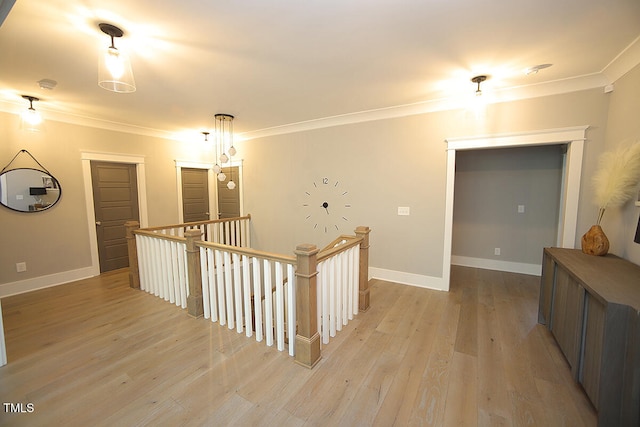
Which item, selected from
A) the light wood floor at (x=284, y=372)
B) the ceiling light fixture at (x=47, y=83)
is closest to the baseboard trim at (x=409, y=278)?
the light wood floor at (x=284, y=372)

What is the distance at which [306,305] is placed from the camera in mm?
2053

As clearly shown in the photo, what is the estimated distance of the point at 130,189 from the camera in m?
4.65

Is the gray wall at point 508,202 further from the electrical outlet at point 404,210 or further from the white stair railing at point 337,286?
the white stair railing at point 337,286

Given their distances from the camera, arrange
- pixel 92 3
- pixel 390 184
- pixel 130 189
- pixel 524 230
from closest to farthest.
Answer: pixel 92 3
pixel 390 184
pixel 524 230
pixel 130 189

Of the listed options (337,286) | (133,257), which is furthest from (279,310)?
(133,257)

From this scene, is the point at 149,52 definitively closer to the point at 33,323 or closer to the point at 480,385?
the point at 33,323

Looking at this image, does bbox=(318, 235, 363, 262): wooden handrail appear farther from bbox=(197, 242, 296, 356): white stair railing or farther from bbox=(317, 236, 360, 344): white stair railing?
bbox=(197, 242, 296, 356): white stair railing

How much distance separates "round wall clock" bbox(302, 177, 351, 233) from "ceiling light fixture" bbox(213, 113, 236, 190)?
139 centimetres

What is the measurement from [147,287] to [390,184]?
3836 mm

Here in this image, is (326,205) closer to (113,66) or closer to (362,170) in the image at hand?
(362,170)

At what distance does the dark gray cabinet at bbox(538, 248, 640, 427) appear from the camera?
4.44ft

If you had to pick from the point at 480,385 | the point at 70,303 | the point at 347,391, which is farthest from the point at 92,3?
the point at 480,385

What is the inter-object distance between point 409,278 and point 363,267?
1222 millimetres

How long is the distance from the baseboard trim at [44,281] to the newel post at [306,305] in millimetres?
4152
